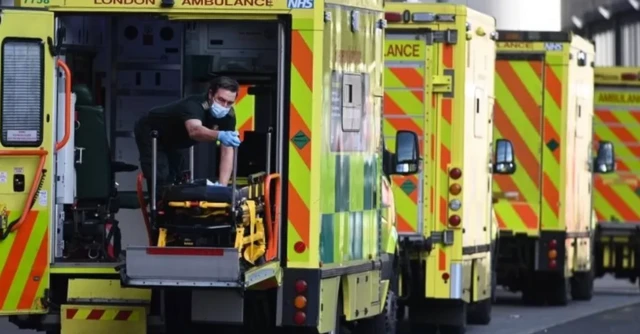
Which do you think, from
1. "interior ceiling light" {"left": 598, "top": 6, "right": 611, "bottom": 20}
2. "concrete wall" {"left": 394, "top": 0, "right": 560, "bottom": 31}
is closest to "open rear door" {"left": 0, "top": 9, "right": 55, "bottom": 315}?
"concrete wall" {"left": 394, "top": 0, "right": 560, "bottom": 31}

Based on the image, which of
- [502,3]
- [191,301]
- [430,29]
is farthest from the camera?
[502,3]

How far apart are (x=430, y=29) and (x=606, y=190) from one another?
30.6ft

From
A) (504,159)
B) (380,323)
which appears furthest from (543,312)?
(380,323)

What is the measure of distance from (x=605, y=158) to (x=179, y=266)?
43.0 ft

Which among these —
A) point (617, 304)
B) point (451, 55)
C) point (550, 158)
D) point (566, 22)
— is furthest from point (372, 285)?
point (566, 22)

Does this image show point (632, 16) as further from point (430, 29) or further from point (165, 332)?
point (165, 332)

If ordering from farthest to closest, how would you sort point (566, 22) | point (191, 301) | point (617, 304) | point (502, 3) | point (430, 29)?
point (566, 22), point (502, 3), point (617, 304), point (430, 29), point (191, 301)

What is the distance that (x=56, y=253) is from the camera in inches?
442

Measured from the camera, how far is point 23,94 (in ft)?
36.1

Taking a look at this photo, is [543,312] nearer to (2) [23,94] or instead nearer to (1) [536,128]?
(1) [536,128]

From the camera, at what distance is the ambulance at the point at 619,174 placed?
80.2 ft

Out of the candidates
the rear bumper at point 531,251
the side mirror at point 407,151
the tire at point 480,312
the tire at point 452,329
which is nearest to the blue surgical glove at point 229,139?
the side mirror at point 407,151

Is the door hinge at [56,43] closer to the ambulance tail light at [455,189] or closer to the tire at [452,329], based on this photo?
the ambulance tail light at [455,189]

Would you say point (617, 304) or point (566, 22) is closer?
point (617, 304)
